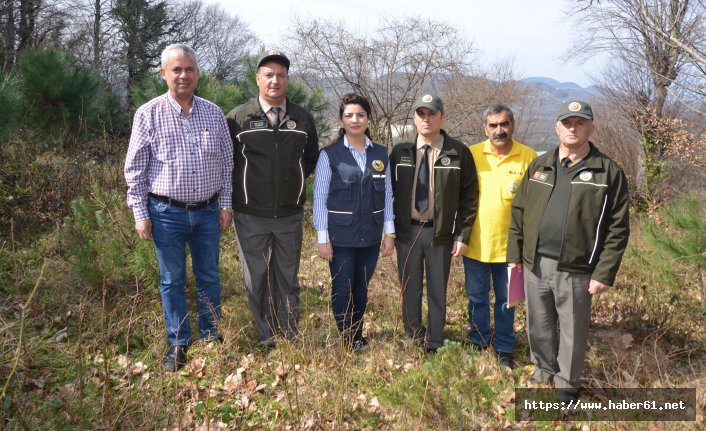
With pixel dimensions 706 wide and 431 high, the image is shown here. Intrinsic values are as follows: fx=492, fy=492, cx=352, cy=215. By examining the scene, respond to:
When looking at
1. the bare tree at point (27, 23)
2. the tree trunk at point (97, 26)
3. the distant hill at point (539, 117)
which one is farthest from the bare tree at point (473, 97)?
the tree trunk at point (97, 26)

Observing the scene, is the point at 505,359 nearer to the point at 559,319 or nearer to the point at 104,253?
the point at 559,319

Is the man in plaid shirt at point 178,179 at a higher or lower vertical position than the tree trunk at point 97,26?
lower

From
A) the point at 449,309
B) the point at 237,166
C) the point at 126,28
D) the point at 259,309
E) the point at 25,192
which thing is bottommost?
the point at 449,309

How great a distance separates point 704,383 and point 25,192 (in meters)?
7.14

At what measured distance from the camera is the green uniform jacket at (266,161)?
11.7ft

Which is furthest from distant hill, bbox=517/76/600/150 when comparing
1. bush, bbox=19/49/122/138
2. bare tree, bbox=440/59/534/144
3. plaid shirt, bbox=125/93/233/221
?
plaid shirt, bbox=125/93/233/221

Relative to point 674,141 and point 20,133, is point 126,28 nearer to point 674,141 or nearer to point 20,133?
point 20,133

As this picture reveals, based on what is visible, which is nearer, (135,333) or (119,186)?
(135,333)

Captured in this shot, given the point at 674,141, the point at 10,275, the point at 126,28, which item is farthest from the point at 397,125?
the point at 126,28

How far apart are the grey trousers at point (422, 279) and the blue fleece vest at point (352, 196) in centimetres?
37

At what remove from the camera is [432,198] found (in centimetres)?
371

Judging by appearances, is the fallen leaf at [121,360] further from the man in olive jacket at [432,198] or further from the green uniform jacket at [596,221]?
the green uniform jacket at [596,221]

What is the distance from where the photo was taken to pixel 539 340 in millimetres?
3422

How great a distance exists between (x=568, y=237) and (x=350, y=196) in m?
1.48
